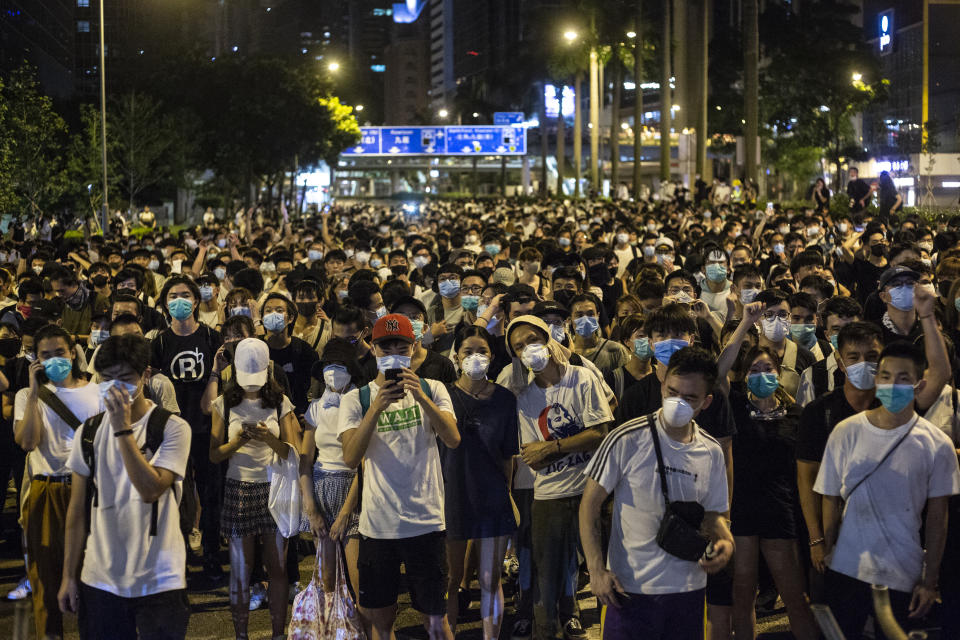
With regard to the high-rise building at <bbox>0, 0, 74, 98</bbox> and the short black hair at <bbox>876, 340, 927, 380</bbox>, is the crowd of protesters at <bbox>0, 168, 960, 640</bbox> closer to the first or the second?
the short black hair at <bbox>876, 340, 927, 380</bbox>

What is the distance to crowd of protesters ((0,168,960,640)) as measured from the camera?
5324 millimetres

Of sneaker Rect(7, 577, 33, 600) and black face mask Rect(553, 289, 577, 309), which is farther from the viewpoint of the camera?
black face mask Rect(553, 289, 577, 309)

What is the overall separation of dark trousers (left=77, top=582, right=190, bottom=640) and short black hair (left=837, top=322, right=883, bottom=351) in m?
3.31

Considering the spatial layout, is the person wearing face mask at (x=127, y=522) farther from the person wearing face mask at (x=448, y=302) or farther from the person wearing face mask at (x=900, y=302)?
the person wearing face mask at (x=448, y=302)

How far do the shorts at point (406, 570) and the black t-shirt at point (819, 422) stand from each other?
5.80 feet

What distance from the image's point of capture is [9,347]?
8836mm

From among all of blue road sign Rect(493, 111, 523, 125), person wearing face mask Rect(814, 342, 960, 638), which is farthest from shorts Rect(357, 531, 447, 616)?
blue road sign Rect(493, 111, 523, 125)

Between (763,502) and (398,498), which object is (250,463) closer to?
(398,498)

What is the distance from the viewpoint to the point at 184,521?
19.2 ft

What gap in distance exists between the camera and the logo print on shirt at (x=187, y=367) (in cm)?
909

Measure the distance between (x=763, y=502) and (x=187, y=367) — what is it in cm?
443

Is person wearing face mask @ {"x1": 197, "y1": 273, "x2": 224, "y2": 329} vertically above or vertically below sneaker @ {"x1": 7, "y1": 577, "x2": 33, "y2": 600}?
above

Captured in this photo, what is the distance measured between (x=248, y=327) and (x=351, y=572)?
2.41 meters

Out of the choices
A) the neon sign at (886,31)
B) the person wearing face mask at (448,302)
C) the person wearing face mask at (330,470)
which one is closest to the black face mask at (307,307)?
the person wearing face mask at (448,302)
